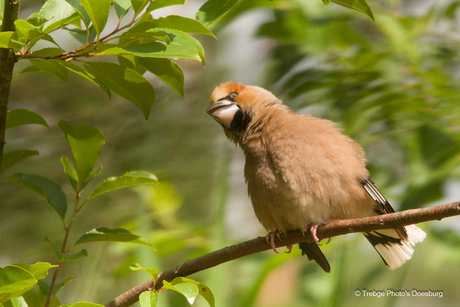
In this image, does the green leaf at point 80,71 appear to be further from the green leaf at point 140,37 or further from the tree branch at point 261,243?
the tree branch at point 261,243

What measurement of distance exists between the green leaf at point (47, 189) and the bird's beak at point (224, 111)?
1.03m

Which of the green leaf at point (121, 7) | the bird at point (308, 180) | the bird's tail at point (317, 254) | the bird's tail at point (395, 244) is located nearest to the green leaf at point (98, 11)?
the green leaf at point (121, 7)

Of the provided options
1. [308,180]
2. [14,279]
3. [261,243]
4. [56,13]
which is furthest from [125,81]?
[308,180]

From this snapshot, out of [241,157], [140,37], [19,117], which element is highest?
[140,37]

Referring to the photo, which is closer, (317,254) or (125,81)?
(125,81)

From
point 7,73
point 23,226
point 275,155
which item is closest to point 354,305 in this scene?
point 275,155

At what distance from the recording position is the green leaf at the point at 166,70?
958mm

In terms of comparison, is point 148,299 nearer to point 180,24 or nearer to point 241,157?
point 180,24

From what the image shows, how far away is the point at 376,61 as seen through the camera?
2170 millimetres

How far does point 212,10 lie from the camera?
0.96 metres

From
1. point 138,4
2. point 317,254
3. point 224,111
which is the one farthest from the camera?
point 224,111

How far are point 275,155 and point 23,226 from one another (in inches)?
69.2

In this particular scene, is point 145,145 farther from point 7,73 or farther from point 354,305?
point 7,73

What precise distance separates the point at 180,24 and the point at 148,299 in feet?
1.98
